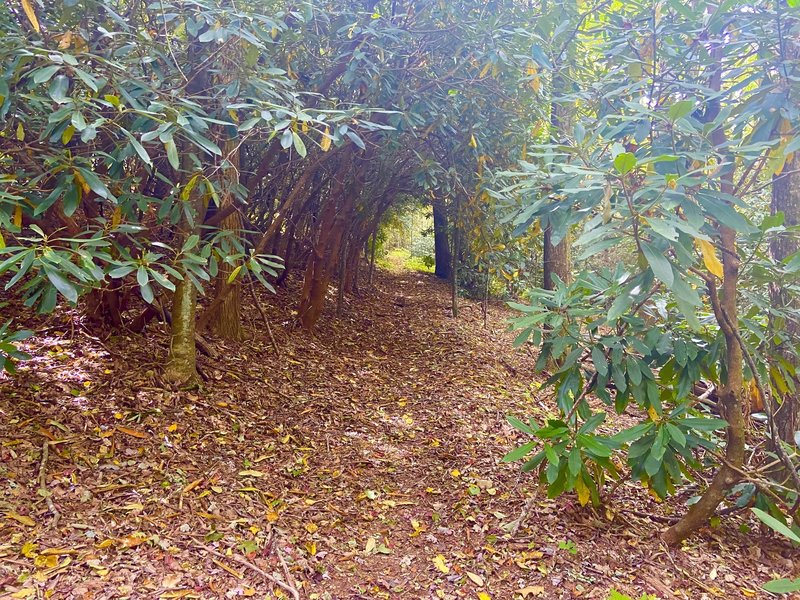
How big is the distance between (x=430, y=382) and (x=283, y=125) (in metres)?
2.79

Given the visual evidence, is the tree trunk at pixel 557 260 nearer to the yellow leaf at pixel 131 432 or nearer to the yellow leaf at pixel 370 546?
the yellow leaf at pixel 370 546

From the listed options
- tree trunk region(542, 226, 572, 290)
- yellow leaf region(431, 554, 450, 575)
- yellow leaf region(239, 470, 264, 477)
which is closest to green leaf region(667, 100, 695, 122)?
yellow leaf region(431, 554, 450, 575)

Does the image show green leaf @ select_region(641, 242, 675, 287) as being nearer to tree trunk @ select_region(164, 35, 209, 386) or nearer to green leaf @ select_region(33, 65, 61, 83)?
green leaf @ select_region(33, 65, 61, 83)

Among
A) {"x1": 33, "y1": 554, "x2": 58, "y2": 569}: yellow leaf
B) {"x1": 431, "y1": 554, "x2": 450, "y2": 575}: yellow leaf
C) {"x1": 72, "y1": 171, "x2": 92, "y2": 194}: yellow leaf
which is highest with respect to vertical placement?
{"x1": 72, "y1": 171, "x2": 92, "y2": 194}: yellow leaf

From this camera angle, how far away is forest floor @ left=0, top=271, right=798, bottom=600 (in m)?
1.84

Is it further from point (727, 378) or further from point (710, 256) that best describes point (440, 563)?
point (710, 256)

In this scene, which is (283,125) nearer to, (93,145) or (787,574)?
(93,145)

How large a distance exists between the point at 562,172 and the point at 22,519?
2.42 metres

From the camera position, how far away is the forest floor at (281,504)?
72.6 inches

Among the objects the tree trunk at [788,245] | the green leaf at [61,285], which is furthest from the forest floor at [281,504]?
the green leaf at [61,285]

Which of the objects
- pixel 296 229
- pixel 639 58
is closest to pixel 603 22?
pixel 639 58

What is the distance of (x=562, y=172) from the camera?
5.94 ft

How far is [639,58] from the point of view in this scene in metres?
2.20

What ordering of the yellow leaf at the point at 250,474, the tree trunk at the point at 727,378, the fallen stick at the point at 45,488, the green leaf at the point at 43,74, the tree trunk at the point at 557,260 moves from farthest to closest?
the tree trunk at the point at 557,260, the yellow leaf at the point at 250,474, the fallen stick at the point at 45,488, the tree trunk at the point at 727,378, the green leaf at the point at 43,74
